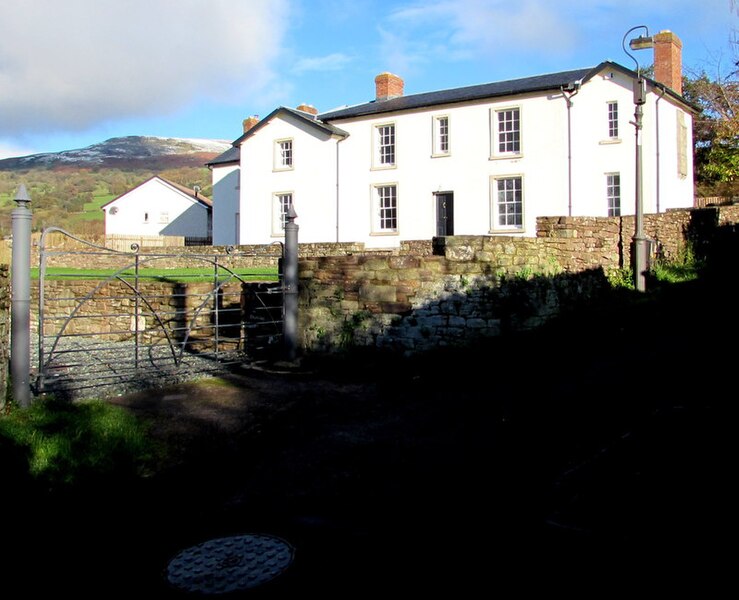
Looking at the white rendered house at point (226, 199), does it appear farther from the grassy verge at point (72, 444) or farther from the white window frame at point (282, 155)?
the grassy verge at point (72, 444)

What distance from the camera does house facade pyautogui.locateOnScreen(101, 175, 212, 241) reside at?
167 ft

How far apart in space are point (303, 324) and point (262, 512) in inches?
270

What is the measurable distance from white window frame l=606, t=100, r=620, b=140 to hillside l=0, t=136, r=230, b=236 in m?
28.9

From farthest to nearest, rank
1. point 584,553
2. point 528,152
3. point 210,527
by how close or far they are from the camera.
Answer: point 528,152
point 210,527
point 584,553

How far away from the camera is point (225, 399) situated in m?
8.12

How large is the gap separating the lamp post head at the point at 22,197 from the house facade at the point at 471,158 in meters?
22.3

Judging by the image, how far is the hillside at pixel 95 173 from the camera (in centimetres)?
5743

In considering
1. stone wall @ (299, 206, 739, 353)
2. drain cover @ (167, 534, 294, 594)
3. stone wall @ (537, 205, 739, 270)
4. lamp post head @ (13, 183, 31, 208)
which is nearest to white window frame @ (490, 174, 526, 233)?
stone wall @ (537, 205, 739, 270)

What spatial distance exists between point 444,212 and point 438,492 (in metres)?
25.5

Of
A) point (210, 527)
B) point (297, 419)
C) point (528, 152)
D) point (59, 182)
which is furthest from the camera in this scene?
point (59, 182)

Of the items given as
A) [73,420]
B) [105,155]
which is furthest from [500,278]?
[105,155]

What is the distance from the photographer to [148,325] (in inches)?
657

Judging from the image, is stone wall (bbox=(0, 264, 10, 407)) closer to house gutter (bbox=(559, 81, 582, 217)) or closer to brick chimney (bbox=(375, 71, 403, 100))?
house gutter (bbox=(559, 81, 582, 217))

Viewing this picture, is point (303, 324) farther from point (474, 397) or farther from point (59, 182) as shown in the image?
point (59, 182)
